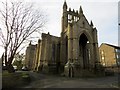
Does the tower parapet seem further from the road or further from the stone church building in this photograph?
the road

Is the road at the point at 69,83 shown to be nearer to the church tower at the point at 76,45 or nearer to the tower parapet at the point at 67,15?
the church tower at the point at 76,45

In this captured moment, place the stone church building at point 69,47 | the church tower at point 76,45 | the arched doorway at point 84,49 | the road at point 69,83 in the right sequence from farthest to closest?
the arched doorway at point 84,49 → the stone church building at point 69,47 → the church tower at point 76,45 → the road at point 69,83

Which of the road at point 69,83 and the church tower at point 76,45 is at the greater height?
the church tower at point 76,45

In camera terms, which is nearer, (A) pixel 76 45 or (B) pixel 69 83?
(B) pixel 69 83

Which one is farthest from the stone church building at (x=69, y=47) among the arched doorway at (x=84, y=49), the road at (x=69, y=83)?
the road at (x=69, y=83)

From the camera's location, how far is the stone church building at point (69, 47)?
32.0m

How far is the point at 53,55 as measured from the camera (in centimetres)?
3803

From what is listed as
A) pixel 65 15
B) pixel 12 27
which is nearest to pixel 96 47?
pixel 65 15

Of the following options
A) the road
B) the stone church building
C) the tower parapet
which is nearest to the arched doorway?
the stone church building

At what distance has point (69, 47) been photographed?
103 ft

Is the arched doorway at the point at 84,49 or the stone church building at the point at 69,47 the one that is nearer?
the stone church building at the point at 69,47

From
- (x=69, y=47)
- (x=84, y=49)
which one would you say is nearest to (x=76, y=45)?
(x=69, y=47)

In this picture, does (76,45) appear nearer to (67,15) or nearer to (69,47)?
(69,47)

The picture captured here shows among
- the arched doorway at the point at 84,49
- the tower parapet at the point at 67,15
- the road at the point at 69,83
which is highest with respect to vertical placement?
the tower parapet at the point at 67,15
